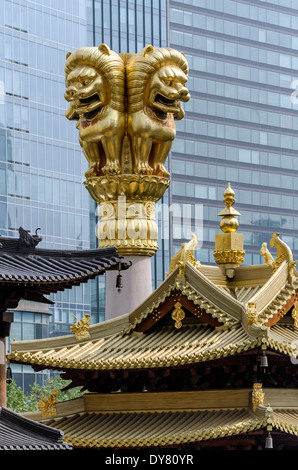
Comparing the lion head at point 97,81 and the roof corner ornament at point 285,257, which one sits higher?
the lion head at point 97,81

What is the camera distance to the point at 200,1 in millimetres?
128125

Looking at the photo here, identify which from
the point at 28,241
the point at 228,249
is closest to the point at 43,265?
the point at 28,241

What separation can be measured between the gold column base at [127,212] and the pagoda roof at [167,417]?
4.65m

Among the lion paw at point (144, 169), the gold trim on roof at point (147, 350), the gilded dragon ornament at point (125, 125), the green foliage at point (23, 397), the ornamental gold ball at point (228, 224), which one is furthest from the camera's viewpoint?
the green foliage at point (23, 397)

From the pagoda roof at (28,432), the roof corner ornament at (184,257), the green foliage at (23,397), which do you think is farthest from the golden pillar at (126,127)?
the green foliage at (23,397)

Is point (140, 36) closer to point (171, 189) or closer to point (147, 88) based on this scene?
point (171, 189)

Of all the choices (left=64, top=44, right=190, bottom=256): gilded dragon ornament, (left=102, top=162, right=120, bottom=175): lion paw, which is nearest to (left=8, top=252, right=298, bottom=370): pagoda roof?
(left=64, top=44, right=190, bottom=256): gilded dragon ornament

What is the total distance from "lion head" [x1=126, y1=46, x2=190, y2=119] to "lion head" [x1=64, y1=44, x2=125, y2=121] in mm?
354

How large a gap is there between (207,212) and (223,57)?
18393 mm

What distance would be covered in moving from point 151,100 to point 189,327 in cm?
705

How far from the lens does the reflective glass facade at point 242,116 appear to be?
124 m

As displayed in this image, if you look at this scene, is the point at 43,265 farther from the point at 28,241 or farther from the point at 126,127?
the point at 126,127

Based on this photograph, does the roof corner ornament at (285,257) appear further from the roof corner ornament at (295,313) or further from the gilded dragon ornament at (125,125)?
the gilded dragon ornament at (125,125)

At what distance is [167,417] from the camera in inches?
1213
